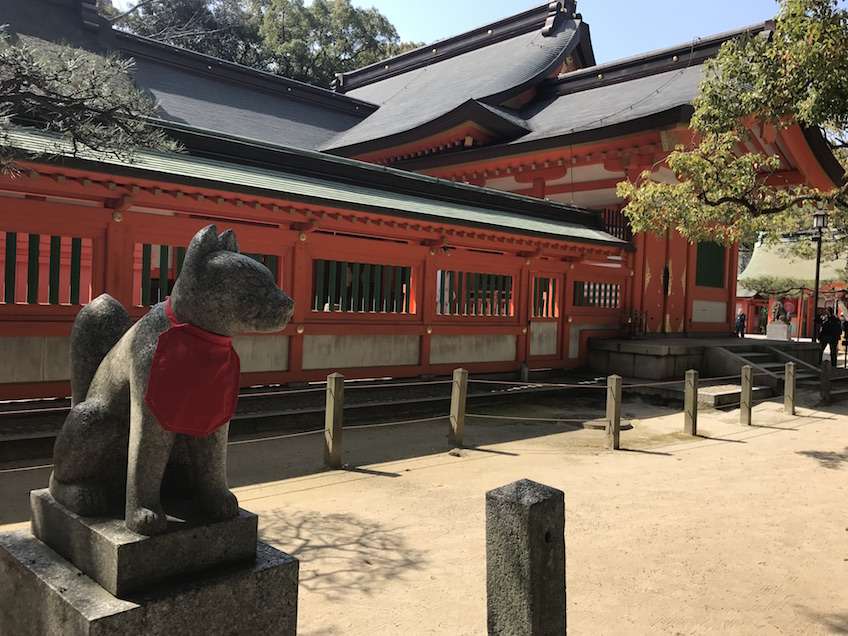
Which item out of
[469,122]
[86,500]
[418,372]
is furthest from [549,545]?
[469,122]

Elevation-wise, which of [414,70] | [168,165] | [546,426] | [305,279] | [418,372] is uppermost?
[414,70]

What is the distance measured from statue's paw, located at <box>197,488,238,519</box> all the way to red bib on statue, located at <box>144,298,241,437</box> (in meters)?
0.25

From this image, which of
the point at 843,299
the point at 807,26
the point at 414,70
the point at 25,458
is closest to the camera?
the point at 25,458

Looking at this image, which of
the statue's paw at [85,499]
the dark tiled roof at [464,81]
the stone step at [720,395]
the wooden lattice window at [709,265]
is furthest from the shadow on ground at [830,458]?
the dark tiled roof at [464,81]

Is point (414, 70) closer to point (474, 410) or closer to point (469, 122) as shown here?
point (469, 122)

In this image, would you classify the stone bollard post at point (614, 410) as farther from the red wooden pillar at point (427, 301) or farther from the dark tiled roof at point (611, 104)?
the dark tiled roof at point (611, 104)

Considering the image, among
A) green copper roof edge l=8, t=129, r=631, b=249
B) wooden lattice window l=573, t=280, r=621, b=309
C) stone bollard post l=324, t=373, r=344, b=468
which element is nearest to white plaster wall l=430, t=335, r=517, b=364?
green copper roof edge l=8, t=129, r=631, b=249

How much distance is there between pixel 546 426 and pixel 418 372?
7.17 feet

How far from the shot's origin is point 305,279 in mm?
8305

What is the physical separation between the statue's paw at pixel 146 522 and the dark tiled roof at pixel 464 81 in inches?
545

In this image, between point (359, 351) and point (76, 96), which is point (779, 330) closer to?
point (359, 351)

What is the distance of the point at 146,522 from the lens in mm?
2051

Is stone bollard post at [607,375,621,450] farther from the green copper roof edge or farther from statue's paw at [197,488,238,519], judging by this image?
statue's paw at [197,488,238,519]

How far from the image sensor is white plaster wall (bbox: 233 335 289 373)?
7773mm
